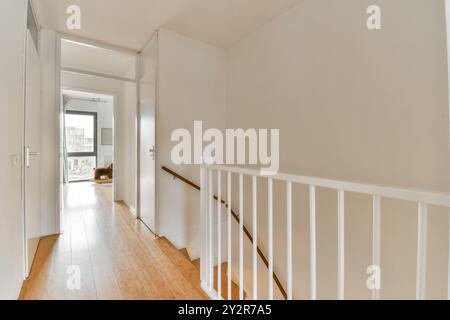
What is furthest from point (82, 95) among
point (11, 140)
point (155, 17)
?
point (11, 140)

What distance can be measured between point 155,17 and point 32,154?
183 centimetres

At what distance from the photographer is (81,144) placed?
21.1 ft

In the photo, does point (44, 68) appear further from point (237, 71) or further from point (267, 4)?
point (267, 4)

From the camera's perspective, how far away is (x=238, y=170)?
128 cm

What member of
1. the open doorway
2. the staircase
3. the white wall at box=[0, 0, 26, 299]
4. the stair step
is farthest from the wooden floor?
the open doorway

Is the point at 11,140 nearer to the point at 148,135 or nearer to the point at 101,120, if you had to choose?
the point at 148,135

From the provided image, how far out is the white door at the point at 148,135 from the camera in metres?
2.57

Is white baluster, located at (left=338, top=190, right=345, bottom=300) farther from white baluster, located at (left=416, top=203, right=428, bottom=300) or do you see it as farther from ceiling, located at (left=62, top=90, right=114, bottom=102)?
ceiling, located at (left=62, top=90, right=114, bottom=102)

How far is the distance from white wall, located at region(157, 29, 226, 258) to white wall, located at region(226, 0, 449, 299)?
85 centimetres

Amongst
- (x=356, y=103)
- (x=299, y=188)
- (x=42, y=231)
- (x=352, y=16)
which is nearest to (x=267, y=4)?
(x=352, y=16)

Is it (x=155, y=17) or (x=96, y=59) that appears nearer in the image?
(x=155, y=17)

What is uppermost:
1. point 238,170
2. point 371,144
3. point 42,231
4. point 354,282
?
point 371,144

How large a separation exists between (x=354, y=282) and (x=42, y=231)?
125 inches

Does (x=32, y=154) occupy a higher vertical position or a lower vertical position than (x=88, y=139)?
lower
